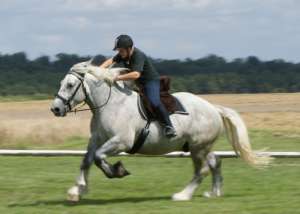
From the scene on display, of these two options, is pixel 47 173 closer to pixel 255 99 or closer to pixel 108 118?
pixel 108 118

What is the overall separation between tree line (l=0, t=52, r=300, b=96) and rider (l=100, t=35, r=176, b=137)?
154ft

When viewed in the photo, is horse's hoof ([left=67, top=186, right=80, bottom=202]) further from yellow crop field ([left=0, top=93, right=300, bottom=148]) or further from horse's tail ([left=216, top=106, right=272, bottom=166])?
yellow crop field ([left=0, top=93, right=300, bottom=148])

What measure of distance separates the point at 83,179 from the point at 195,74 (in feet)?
197

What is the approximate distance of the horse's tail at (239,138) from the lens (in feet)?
40.0

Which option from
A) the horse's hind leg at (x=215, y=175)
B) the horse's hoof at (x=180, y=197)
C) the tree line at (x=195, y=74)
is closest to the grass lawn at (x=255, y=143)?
A: the horse's hind leg at (x=215, y=175)

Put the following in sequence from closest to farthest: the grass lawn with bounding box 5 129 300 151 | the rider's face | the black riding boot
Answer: the rider's face, the black riding boot, the grass lawn with bounding box 5 129 300 151

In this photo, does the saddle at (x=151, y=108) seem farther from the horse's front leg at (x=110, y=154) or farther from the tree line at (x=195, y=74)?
the tree line at (x=195, y=74)

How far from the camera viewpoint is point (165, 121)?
1136 cm

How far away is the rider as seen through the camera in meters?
11.2

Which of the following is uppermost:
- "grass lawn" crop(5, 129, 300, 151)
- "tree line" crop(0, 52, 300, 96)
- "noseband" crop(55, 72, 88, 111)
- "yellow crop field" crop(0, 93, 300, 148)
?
"noseband" crop(55, 72, 88, 111)

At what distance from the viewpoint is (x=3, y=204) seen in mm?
11195

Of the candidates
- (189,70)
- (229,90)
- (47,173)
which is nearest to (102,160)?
(47,173)

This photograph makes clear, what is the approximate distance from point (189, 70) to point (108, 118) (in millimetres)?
63055

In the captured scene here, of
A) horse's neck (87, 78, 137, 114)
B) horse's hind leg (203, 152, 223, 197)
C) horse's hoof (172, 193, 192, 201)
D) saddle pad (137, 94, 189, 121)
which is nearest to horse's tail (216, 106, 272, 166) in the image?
horse's hind leg (203, 152, 223, 197)
